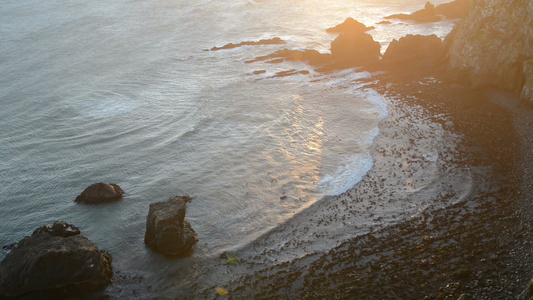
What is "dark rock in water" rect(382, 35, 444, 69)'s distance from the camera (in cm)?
5391

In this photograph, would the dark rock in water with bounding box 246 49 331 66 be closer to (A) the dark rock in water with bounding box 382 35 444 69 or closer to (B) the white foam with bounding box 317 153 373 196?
(A) the dark rock in water with bounding box 382 35 444 69

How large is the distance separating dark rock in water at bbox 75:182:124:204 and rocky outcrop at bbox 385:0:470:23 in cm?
6877

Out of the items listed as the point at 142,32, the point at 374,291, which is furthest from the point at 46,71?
the point at 374,291

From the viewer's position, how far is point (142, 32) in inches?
3118

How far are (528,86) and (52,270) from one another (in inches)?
1472

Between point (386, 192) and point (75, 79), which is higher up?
point (75, 79)

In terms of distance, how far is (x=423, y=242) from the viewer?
75.5 ft

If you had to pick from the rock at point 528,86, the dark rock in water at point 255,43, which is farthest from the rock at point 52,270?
the dark rock in water at point 255,43

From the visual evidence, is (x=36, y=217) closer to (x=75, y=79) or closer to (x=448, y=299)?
(x=448, y=299)

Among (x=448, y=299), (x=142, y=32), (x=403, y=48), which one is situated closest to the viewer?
(x=448, y=299)

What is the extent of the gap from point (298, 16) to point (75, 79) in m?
50.8

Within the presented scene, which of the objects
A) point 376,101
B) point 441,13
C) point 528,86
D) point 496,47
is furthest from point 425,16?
point 528,86

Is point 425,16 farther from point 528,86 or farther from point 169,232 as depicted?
point 169,232

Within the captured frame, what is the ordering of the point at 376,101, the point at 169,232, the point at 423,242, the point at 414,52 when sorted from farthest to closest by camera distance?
the point at 414,52, the point at 376,101, the point at 169,232, the point at 423,242
